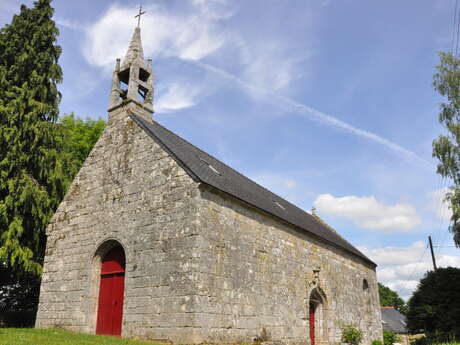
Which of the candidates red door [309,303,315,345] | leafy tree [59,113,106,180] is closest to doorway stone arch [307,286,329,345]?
red door [309,303,315,345]

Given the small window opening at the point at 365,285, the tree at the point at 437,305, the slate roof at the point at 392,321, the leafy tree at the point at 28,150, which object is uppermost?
the leafy tree at the point at 28,150

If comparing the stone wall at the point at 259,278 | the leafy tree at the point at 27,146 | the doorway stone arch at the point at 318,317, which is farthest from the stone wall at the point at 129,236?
the doorway stone arch at the point at 318,317

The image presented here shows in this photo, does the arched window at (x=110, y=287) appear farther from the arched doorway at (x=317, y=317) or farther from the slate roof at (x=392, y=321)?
the slate roof at (x=392, y=321)

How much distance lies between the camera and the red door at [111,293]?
1092cm

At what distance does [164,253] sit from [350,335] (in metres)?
10.6

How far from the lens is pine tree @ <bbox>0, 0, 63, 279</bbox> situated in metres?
15.0

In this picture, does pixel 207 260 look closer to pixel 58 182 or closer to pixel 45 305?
pixel 45 305

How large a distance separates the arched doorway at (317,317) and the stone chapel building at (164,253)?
0.04m

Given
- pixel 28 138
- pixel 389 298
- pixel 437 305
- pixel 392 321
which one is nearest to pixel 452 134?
pixel 437 305

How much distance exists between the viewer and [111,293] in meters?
11.4

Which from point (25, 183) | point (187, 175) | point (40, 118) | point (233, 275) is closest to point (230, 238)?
point (233, 275)

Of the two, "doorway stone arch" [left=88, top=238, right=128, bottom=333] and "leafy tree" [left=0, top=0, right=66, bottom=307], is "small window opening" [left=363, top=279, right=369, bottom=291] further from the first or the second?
"leafy tree" [left=0, top=0, right=66, bottom=307]

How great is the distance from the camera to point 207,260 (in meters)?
9.66

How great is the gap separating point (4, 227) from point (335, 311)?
13.7m
